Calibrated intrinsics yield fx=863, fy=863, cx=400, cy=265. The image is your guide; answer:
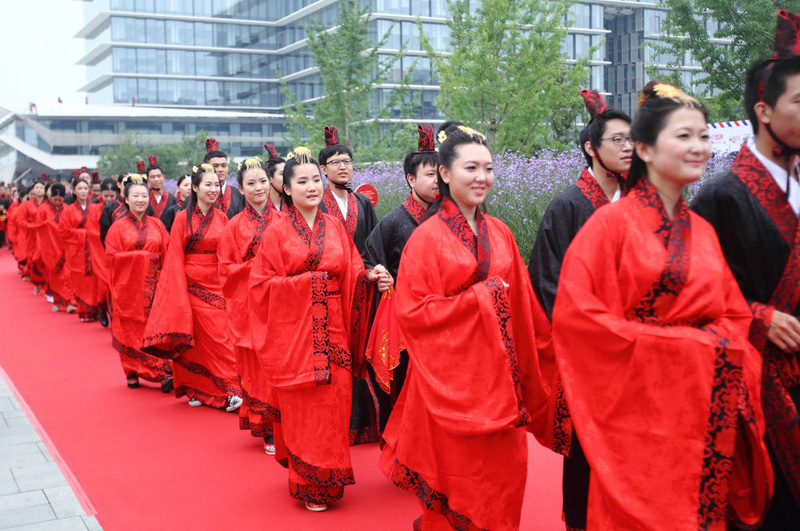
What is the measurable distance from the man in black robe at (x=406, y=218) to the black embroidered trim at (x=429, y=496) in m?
0.88

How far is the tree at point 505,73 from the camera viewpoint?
15789 mm

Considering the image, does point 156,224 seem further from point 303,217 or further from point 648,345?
point 648,345

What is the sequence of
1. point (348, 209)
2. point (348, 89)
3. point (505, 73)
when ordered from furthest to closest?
point (348, 89)
point (505, 73)
point (348, 209)

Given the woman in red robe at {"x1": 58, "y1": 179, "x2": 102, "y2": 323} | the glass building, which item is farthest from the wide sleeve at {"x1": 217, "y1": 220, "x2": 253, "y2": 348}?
the glass building

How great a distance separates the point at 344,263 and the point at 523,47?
40.5 ft

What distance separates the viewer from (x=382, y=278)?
4230 millimetres

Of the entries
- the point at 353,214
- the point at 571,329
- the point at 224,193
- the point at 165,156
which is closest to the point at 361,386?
the point at 353,214

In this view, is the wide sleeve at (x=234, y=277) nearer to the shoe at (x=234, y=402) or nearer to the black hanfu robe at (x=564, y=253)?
the shoe at (x=234, y=402)

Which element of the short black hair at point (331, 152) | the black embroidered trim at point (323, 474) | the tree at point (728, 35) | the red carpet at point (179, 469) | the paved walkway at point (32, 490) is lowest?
the red carpet at point (179, 469)

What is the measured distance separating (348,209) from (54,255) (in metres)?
8.78

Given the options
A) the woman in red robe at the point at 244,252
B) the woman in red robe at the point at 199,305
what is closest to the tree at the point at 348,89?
the woman in red robe at the point at 199,305

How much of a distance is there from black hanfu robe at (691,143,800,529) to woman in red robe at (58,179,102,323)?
914cm

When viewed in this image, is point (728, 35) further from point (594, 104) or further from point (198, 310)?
point (594, 104)

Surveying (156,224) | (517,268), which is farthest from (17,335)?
(517,268)
